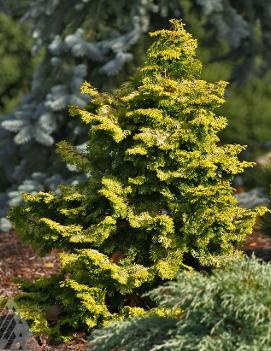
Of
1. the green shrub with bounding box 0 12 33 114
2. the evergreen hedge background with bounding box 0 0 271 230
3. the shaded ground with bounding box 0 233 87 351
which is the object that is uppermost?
the green shrub with bounding box 0 12 33 114

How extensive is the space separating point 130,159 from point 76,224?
59cm

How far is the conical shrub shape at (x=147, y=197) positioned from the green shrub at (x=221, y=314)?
1.05 metres

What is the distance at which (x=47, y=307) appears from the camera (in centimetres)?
522

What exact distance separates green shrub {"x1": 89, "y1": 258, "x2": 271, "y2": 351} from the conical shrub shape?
41.5 inches

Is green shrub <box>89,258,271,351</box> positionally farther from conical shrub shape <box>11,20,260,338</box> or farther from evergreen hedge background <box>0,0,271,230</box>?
evergreen hedge background <box>0,0,271,230</box>

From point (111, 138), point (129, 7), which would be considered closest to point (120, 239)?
point (111, 138)

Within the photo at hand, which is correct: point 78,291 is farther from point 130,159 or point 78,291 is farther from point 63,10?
point 63,10

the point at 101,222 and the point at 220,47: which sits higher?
the point at 220,47

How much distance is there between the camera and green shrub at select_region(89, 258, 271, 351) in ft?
11.2

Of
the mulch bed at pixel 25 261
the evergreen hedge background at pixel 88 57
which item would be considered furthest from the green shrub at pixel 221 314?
the evergreen hedge background at pixel 88 57

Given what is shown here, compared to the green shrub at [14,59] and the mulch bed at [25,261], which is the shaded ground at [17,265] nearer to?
the mulch bed at [25,261]

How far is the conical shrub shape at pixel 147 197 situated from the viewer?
4820mm

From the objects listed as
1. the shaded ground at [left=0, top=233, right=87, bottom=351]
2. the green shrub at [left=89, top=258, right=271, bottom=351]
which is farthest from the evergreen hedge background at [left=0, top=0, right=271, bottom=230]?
the green shrub at [left=89, top=258, right=271, bottom=351]

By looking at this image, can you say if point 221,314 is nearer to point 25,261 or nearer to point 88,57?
point 25,261
